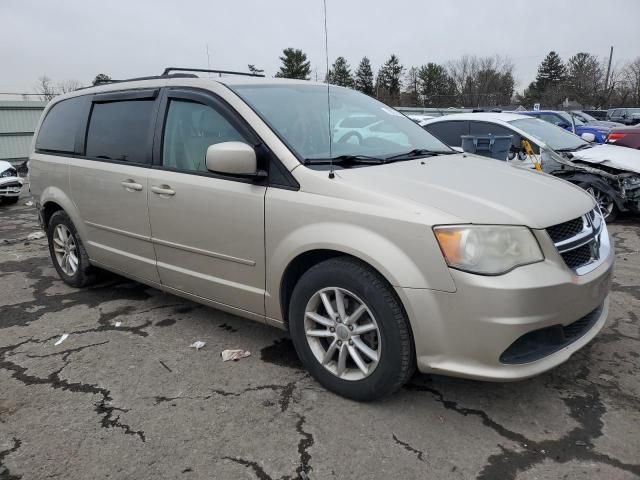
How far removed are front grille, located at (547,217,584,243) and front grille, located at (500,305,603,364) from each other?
17.0 inches

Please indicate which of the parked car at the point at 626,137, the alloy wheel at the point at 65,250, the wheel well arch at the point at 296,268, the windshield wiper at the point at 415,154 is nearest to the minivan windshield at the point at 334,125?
→ the windshield wiper at the point at 415,154

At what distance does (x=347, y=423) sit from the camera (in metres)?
Result: 2.67

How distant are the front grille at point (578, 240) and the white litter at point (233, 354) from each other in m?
2.03

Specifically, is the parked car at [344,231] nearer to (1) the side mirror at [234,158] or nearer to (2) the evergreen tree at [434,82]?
(1) the side mirror at [234,158]

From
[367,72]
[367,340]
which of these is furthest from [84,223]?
[367,72]

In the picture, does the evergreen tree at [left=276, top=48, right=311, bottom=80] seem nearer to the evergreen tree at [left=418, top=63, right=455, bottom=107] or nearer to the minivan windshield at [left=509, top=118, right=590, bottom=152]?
the evergreen tree at [left=418, top=63, right=455, bottom=107]

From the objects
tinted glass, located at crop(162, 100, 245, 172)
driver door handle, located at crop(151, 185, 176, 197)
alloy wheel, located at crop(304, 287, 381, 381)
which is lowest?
alloy wheel, located at crop(304, 287, 381, 381)

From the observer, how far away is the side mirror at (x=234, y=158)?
9.54 ft

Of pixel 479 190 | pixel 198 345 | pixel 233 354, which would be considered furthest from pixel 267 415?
pixel 479 190

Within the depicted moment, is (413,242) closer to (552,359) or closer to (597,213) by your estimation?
(552,359)

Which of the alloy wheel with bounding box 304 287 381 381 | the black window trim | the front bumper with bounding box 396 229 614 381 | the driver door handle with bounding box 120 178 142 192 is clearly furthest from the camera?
the driver door handle with bounding box 120 178 142 192

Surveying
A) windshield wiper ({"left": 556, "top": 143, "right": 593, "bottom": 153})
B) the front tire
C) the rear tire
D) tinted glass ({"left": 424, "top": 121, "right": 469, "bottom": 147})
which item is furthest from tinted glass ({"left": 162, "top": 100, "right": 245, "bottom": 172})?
windshield wiper ({"left": 556, "top": 143, "right": 593, "bottom": 153})

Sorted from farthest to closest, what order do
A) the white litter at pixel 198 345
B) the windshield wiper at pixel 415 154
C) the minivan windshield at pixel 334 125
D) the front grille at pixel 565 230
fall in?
the white litter at pixel 198 345
the windshield wiper at pixel 415 154
the minivan windshield at pixel 334 125
the front grille at pixel 565 230

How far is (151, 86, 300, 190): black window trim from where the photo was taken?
298cm
